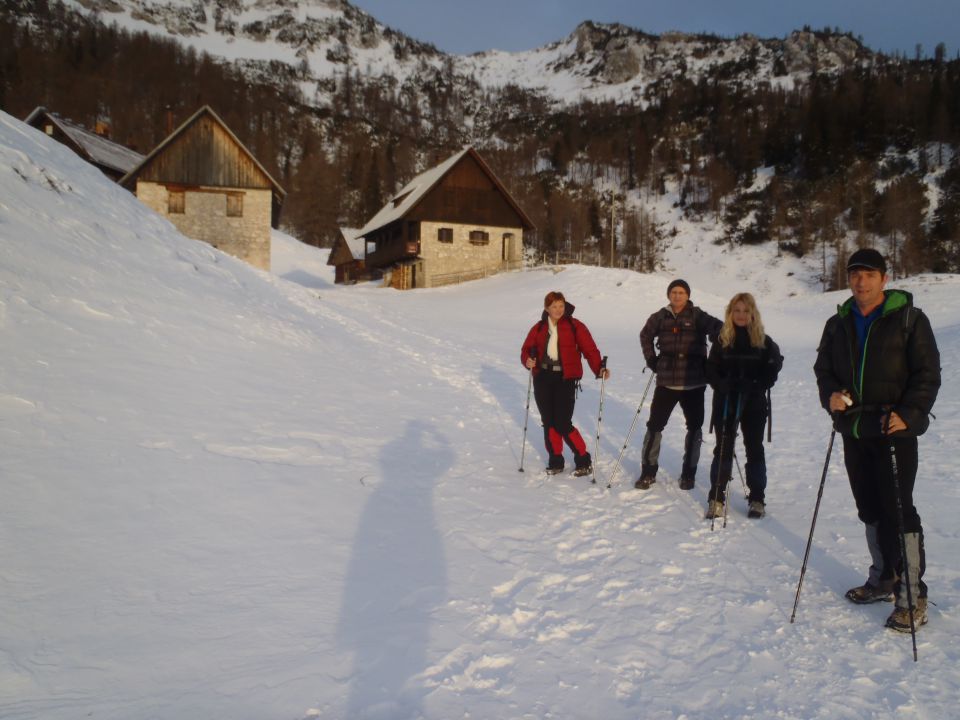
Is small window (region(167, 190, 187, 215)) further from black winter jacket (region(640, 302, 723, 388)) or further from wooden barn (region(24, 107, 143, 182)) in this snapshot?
black winter jacket (region(640, 302, 723, 388))

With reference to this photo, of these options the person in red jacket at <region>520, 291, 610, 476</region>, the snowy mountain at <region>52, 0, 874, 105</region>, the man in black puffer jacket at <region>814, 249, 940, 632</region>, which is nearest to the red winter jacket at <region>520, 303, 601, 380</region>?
the person in red jacket at <region>520, 291, 610, 476</region>

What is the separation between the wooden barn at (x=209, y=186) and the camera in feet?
85.9

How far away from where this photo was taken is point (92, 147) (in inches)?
1238

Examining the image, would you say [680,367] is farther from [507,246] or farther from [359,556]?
[507,246]

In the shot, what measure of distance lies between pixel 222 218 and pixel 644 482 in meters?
27.5

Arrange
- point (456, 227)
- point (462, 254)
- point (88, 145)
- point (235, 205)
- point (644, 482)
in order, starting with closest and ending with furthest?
point (644, 482), point (235, 205), point (88, 145), point (456, 227), point (462, 254)

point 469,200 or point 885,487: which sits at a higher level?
point 469,200

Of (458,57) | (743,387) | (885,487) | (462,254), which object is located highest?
(458,57)

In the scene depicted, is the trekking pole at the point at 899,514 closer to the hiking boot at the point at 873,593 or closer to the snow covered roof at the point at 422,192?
the hiking boot at the point at 873,593

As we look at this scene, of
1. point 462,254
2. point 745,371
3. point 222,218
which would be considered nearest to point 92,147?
point 222,218

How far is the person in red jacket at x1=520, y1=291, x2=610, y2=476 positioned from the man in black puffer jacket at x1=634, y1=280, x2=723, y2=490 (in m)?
0.63

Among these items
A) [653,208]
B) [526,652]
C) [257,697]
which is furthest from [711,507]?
[653,208]

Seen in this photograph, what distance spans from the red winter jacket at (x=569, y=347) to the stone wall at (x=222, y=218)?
81.8 ft

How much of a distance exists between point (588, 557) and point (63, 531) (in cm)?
353
